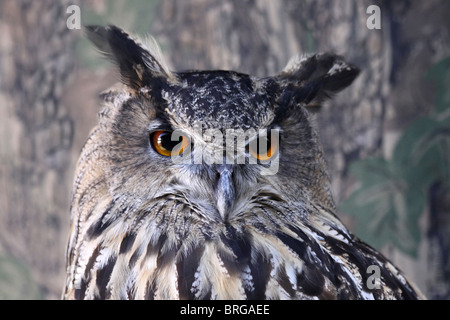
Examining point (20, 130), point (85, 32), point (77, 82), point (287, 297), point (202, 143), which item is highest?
point (77, 82)

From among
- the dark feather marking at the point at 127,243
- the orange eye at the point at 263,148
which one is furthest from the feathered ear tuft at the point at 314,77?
the dark feather marking at the point at 127,243

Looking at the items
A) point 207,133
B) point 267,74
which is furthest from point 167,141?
point 267,74

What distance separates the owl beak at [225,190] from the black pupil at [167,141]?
0.12 meters

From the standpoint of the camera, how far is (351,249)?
45.9 inches

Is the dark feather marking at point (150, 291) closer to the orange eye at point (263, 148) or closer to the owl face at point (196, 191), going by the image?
the owl face at point (196, 191)

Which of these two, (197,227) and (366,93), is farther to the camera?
(366,93)

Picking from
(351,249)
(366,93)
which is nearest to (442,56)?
(366,93)

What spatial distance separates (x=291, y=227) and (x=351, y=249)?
0.18 metres

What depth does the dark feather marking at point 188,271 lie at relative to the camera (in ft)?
3.14

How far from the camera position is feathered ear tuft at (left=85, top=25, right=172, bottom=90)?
114cm

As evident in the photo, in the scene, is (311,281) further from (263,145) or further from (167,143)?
(167,143)

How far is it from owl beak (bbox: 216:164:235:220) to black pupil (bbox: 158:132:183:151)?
4.9 inches

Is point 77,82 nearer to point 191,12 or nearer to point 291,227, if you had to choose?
point 191,12

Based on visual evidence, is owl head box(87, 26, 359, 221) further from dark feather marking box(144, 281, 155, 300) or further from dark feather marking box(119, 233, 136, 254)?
dark feather marking box(144, 281, 155, 300)
